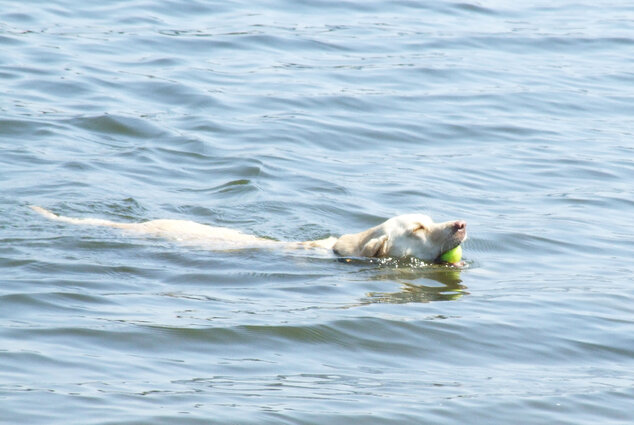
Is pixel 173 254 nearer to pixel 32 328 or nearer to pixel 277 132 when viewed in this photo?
pixel 32 328

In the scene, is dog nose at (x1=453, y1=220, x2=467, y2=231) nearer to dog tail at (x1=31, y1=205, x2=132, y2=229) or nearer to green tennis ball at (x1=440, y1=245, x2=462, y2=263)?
green tennis ball at (x1=440, y1=245, x2=462, y2=263)

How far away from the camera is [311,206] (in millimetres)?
12117

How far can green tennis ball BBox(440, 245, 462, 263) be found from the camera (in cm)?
1018

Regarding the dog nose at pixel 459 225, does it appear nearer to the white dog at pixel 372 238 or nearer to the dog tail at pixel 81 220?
the white dog at pixel 372 238

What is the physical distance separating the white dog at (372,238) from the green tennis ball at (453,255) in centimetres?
6

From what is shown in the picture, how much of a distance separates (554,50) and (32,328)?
16.1 metres

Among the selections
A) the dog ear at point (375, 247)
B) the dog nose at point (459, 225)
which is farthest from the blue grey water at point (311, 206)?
the dog nose at point (459, 225)

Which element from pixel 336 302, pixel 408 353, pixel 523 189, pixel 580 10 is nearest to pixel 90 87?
pixel 523 189

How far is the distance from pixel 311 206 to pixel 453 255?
7.72ft

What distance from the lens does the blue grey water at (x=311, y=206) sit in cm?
682

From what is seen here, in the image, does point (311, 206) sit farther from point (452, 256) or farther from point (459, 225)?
point (459, 225)

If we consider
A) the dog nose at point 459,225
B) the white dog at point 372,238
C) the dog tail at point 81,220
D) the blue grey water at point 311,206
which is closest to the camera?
the blue grey water at point 311,206

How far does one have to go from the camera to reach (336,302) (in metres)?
8.82

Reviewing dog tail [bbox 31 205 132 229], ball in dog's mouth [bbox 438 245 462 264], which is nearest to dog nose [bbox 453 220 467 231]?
ball in dog's mouth [bbox 438 245 462 264]
